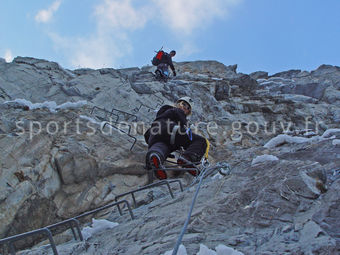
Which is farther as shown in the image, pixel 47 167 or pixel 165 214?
pixel 47 167

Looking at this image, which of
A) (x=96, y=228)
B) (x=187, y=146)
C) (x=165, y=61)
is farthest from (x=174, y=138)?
Answer: (x=165, y=61)

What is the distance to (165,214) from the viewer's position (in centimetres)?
380

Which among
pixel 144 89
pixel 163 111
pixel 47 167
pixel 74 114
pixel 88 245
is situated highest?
pixel 144 89

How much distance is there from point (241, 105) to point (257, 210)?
12.6m

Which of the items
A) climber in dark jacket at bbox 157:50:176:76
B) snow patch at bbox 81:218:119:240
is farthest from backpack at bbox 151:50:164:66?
snow patch at bbox 81:218:119:240

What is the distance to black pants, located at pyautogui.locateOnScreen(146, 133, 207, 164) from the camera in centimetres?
577

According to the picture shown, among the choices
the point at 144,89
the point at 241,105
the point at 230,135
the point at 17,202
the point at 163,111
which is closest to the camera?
the point at 17,202

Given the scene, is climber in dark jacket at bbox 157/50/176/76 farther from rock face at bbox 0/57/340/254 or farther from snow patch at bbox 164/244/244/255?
snow patch at bbox 164/244/244/255

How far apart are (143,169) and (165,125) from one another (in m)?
1.54

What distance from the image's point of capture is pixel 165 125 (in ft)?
19.6

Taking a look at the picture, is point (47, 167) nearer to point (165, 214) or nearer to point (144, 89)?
point (165, 214)

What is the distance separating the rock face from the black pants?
64 cm

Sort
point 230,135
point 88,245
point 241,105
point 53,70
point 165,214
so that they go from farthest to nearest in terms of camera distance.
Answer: point 241,105, point 53,70, point 230,135, point 165,214, point 88,245

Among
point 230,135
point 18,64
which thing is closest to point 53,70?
point 18,64
